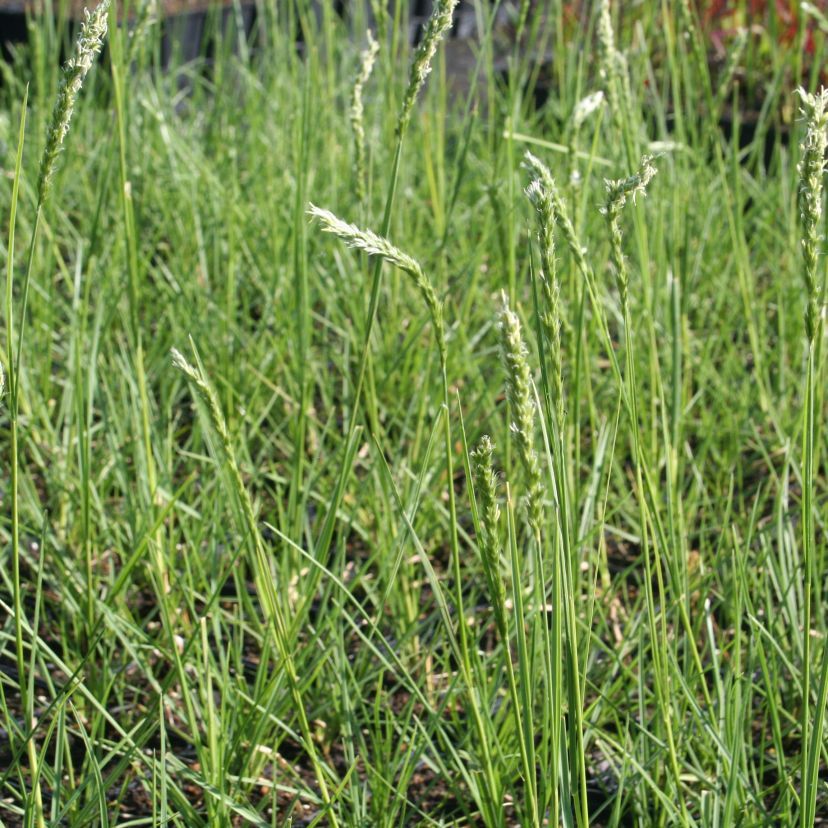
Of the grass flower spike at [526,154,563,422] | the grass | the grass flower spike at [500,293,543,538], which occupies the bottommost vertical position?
the grass

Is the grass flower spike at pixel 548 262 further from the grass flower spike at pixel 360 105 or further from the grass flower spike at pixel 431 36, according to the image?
the grass flower spike at pixel 360 105

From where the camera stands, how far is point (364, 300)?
179 cm

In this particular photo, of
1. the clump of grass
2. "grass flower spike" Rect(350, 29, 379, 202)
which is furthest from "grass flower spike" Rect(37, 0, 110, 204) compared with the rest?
"grass flower spike" Rect(350, 29, 379, 202)

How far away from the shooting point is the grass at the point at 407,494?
0.93m

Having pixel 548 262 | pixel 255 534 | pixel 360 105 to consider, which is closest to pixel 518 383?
pixel 548 262

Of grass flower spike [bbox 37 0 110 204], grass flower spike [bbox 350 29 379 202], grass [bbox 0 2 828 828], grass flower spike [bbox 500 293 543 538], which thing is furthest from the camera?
grass flower spike [bbox 350 29 379 202]

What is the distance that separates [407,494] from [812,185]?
97 centimetres

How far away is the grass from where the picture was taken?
934 mm

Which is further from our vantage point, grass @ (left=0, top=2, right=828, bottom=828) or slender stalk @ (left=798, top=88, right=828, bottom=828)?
grass @ (left=0, top=2, right=828, bottom=828)

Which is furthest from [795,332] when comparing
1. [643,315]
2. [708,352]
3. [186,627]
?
[186,627]

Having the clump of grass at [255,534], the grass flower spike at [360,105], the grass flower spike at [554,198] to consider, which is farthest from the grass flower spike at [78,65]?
the grass flower spike at [360,105]

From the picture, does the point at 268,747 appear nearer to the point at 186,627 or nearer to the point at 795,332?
the point at 186,627

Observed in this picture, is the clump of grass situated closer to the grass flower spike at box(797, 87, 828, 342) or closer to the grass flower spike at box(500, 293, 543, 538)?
the grass flower spike at box(500, 293, 543, 538)

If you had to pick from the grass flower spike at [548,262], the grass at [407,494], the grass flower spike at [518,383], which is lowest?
the grass at [407,494]
